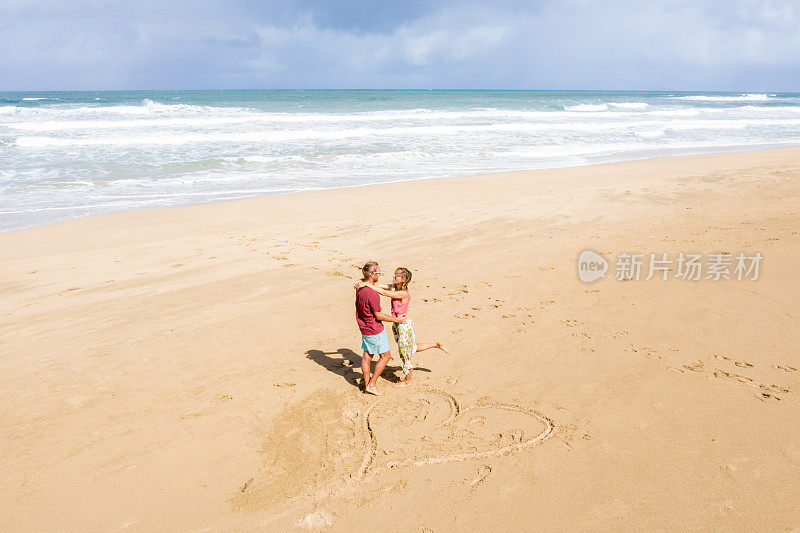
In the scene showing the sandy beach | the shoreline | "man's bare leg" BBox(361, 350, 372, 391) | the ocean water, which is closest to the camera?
the sandy beach

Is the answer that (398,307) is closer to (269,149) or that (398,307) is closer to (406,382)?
(406,382)

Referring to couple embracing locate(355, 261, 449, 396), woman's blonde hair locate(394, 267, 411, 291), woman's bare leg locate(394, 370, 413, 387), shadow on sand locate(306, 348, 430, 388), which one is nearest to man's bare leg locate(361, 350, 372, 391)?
couple embracing locate(355, 261, 449, 396)

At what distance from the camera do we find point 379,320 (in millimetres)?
4484

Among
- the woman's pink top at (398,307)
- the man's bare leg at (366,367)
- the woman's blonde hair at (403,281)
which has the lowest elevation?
the man's bare leg at (366,367)

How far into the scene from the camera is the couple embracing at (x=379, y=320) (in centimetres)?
439

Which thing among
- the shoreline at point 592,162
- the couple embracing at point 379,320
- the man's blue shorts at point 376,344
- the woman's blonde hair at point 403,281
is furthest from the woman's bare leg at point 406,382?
the shoreline at point 592,162

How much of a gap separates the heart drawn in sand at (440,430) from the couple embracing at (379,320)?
29 cm

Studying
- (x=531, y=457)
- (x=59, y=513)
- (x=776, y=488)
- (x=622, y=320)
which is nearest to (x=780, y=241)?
(x=622, y=320)

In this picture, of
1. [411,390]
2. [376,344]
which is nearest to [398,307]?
[376,344]

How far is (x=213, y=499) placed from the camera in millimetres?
3277

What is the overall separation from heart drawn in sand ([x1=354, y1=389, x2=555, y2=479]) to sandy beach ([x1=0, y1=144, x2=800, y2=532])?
2 cm

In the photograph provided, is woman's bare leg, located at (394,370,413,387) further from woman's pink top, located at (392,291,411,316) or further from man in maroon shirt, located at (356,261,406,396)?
woman's pink top, located at (392,291,411,316)

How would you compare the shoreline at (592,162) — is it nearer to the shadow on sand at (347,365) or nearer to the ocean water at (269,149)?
the ocean water at (269,149)

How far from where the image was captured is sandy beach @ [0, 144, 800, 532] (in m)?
3.16
